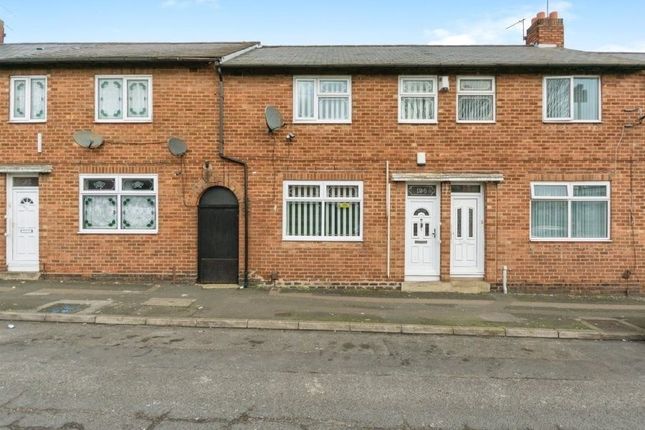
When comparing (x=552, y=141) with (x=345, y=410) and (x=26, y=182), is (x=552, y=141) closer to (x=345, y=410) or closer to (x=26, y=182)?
(x=345, y=410)

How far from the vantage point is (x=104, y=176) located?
10898 millimetres

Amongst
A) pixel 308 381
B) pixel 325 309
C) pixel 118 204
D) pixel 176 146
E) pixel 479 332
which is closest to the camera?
pixel 308 381

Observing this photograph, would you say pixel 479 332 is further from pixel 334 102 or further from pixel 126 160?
pixel 126 160

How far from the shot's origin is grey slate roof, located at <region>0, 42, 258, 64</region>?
417 inches

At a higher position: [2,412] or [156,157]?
[156,157]

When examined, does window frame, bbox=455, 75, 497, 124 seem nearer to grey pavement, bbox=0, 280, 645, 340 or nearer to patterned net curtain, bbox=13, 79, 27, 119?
grey pavement, bbox=0, 280, 645, 340

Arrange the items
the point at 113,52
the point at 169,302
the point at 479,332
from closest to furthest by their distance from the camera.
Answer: the point at 479,332
the point at 169,302
the point at 113,52

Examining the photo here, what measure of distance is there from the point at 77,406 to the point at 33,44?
1421cm

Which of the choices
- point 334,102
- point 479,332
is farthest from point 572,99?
point 479,332

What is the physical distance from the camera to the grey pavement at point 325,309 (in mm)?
7383

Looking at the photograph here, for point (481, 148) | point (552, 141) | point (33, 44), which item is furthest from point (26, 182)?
point (552, 141)

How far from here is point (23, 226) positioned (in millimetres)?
11055

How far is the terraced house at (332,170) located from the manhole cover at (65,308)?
251cm

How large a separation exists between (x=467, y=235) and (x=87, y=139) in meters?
9.47
